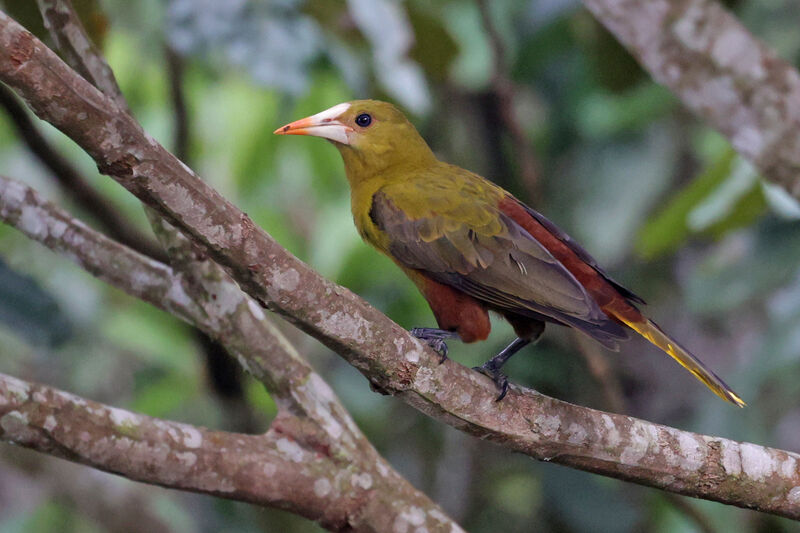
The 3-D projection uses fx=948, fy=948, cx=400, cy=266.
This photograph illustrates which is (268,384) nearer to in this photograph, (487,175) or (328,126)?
(328,126)

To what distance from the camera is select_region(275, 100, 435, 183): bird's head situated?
9.15 ft

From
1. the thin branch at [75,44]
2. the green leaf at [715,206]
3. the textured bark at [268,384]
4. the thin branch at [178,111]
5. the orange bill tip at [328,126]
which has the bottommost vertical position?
the textured bark at [268,384]

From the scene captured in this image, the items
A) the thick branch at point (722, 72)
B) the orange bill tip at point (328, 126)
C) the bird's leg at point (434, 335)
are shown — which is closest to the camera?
the bird's leg at point (434, 335)

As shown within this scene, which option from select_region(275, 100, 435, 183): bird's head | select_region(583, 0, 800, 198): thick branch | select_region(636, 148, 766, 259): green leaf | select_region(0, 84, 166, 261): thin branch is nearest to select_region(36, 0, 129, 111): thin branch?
select_region(275, 100, 435, 183): bird's head

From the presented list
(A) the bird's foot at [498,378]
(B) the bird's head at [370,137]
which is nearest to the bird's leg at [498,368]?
(A) the bird's foot at [498,378]

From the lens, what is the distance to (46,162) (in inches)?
134

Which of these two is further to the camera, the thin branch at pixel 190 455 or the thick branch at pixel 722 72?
the thick branch at pixel 722 72

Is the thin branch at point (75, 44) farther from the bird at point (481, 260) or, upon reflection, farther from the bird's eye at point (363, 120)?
the bird's eye at point (363, 120)

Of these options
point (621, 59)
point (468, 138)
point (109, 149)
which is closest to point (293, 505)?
point (109, 149)

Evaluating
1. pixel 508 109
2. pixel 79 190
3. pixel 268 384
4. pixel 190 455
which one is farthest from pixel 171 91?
pixel 190 455

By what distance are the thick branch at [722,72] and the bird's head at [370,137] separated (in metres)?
0.94

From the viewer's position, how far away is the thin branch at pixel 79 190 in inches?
131

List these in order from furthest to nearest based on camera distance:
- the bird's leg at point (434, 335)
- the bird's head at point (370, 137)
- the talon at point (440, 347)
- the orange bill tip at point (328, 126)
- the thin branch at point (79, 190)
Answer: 1. the thin branch at point (79, 190)
2. the bird's head at point (370, 137)
3. the orange bill tip at point (328, 126)
4. the bird's leg at point (434, 335)
5. the talon at point (440, 347)

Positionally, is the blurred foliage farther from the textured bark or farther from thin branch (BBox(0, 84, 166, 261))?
the textured bark
